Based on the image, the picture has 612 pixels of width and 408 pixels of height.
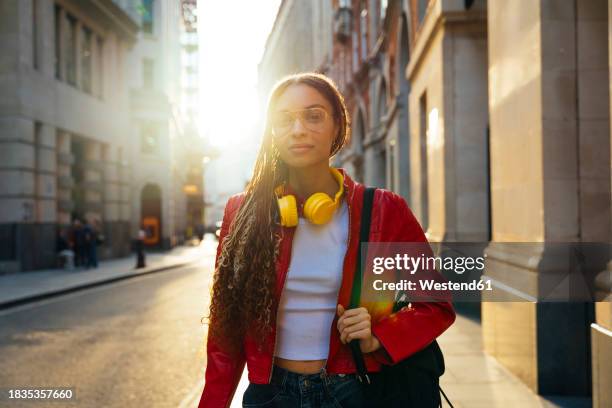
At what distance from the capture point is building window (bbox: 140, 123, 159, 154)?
1328 inches

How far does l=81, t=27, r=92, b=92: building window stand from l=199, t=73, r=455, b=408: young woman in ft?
78.3

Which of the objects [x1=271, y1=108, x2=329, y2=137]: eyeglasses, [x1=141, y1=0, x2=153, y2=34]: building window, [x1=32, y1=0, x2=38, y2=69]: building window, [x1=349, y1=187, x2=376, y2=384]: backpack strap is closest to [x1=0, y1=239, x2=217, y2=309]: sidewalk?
[x1=32, y1=0, x2=38, y2=69]: building window

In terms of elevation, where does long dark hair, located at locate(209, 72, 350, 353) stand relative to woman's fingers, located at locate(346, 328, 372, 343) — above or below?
above

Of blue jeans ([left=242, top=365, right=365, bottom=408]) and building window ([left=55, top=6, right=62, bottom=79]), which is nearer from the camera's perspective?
blue jeans ([left=242, top=365, right=365, bottom=408])

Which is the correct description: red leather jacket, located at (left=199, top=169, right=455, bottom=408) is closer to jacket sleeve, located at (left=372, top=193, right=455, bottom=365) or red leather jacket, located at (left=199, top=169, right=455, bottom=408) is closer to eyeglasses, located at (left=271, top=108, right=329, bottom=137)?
jacket sleeve, located at (left=372, top=193, right=455, bottom=365)

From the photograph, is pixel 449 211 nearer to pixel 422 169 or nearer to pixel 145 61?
pixel 422 169

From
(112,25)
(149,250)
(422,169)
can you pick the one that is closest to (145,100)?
(112,25)

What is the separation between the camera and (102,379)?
594cm

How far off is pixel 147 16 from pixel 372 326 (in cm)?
3510

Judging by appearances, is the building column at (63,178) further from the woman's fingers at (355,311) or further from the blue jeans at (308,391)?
the woman's fingers at (355,311)

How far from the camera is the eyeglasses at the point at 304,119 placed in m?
1.92

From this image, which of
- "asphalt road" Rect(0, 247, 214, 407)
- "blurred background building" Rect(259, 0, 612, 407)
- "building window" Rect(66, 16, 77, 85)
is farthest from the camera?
"building window" Rect(66, 16, 77, 85)

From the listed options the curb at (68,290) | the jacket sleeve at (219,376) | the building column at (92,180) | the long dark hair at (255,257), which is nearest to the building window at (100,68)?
the building column at (92,180)

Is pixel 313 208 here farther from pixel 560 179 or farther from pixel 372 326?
pixel 560 179
